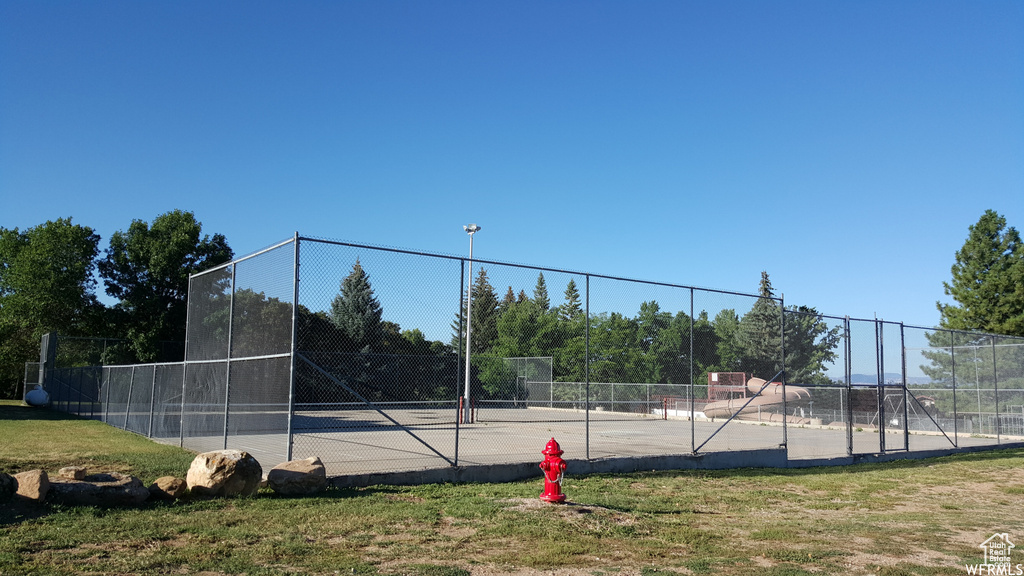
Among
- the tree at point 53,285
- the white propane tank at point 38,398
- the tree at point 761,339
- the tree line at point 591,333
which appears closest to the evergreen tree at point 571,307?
→ the tree line at point 591,333

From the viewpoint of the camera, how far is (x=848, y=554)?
652cm

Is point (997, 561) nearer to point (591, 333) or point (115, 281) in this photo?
point (591, 333)

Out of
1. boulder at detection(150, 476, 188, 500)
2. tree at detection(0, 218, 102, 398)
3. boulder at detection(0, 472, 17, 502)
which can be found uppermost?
tree at detection(0, 218, 102, 398)

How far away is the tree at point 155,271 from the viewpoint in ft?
119

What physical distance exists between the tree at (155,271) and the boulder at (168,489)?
30914mm

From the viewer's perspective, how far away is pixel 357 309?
9789 millimetres

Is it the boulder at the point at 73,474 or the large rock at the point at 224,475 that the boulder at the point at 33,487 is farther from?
the large rock at the point at 224,475

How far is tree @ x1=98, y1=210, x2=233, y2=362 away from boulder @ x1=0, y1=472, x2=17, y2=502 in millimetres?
31160

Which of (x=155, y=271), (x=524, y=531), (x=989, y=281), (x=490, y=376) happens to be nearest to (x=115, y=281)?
(x=155, y=271)

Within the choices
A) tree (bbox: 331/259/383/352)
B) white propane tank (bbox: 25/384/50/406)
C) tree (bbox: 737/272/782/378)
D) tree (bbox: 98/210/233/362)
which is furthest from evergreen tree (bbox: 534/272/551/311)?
tree (bbox: 98/210/233/362)

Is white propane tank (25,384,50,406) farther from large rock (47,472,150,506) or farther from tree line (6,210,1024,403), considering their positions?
large rock (47,472,150,506)

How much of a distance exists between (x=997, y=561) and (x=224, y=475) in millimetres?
8061

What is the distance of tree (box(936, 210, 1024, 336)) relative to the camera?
3272 cm

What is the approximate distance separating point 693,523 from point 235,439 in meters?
7.83
